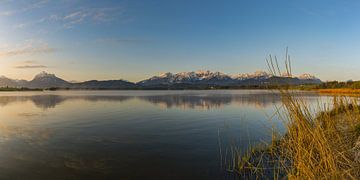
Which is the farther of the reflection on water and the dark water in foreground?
the reflection on water

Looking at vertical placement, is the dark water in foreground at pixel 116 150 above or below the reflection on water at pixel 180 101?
below

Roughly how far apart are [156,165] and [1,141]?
358 inches

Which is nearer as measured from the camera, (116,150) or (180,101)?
(116,150)

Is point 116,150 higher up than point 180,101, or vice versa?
point 180,101

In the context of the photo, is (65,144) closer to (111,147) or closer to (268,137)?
(111,147)

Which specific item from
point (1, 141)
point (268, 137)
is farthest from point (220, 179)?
point (1, 141)

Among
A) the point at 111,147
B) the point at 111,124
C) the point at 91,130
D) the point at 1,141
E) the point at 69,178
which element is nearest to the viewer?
the point at 69,178

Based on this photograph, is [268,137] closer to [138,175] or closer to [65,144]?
[138,175]

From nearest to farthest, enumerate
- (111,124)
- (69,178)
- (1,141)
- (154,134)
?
1. (69,178)
2. (1,141)
3. (154,134)
4. (111,124)

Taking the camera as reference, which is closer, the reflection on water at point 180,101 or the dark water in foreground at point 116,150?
the dark water in foreground at point 116,150

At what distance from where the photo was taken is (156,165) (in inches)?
364

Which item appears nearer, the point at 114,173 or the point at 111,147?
the point at 114,173

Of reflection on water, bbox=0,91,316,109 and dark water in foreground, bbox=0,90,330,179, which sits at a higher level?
reflection on water, bbox=0,91,316,109

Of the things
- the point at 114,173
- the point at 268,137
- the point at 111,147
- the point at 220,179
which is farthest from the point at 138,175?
the point at 268,137
